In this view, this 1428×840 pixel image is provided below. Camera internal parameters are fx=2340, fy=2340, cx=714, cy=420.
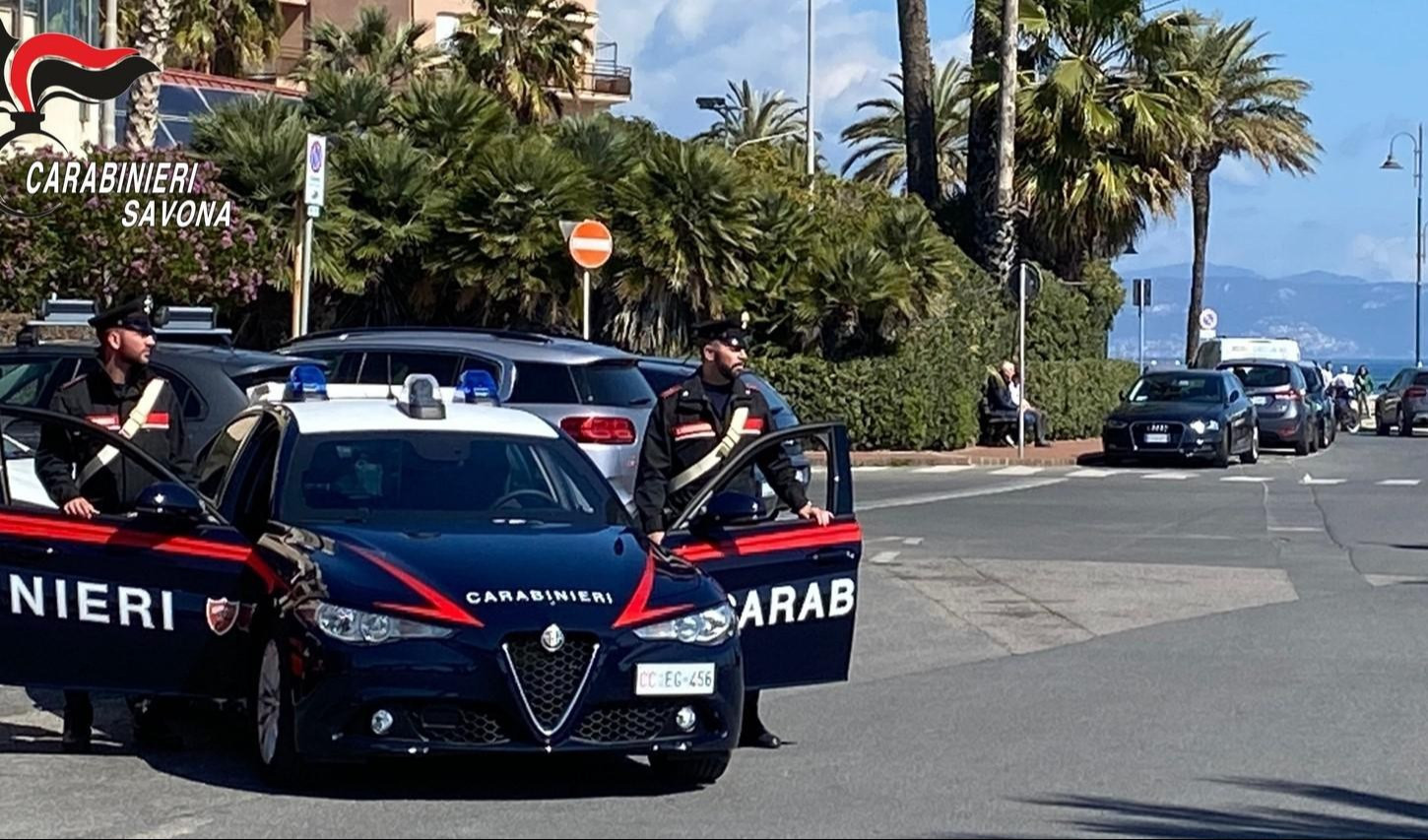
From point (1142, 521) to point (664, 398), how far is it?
13212 mm

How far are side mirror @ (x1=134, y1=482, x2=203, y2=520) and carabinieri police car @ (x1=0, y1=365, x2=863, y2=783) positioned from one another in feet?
0.03

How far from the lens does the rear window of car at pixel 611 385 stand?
16.3 metres

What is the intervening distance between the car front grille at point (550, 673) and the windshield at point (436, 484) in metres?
1.08

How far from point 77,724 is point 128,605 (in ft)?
3.08

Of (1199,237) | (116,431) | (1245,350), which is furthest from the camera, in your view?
(1199,237)

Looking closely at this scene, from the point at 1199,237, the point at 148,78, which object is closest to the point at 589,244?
the point at 148,78

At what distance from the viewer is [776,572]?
9.55 m

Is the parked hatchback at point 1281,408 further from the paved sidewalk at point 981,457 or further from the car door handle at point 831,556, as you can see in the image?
the car door handle at point 831,556

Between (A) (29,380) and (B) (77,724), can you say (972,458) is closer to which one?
(A) (29,380)

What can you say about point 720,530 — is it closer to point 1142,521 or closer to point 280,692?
point 280,692

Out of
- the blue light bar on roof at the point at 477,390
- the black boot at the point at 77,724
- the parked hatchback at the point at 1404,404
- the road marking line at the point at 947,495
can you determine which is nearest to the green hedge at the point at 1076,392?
the road marking line at the point at 947,495

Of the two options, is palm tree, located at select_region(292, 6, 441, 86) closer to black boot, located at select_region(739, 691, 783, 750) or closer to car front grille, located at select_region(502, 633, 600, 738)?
black boot, located at select_region(739, 691, 783, 750)

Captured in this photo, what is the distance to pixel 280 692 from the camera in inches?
329

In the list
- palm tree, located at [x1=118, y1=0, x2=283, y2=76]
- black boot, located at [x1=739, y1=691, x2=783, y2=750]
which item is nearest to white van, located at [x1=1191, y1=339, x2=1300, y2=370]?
palm tree, located at [x1=118, y1=0, x2=283, y2=76]
